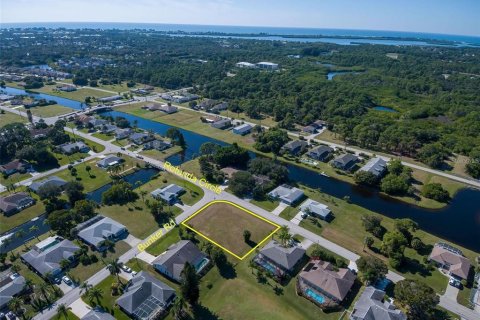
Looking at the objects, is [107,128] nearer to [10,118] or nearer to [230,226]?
[10,118]

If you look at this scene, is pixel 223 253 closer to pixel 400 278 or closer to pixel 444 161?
pixel 400 278

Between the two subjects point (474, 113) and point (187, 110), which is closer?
point (474, 113)

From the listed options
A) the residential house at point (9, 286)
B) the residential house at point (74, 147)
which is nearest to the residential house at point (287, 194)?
the residential house at point (9, 286)

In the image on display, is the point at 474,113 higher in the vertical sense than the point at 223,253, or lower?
higher

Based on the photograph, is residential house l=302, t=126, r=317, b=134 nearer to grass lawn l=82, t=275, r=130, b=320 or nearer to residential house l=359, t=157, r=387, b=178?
residential house l=359, t=157, r=387, b=178

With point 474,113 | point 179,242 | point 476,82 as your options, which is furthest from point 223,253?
point 476,82

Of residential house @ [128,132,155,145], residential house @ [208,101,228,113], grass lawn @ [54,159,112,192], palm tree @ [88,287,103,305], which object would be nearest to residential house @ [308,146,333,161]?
residential house @ [128,132,155,145]

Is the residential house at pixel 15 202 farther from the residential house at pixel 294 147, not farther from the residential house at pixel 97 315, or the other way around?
the residential house at pixel 294 147
